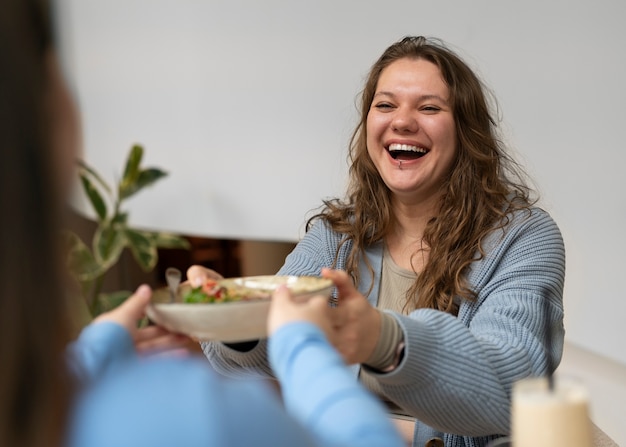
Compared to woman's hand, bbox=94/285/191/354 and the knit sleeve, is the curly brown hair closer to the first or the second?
the knit sleeve

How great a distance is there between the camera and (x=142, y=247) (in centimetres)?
117

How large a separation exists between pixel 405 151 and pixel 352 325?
0.83 metres

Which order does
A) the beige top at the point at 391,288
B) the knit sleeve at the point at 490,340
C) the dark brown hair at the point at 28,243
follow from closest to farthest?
the dark brown hair at the point at 28,243, the knit sleeve at the point at 490,340, the beige top at the point at 391,288

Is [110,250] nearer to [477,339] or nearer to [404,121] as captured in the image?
[477,339]

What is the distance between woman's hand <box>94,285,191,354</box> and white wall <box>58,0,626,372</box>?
1393 millimetres

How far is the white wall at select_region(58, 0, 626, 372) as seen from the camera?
2910mm

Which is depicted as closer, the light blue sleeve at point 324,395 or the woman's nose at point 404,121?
the light blue sleeve at point 324,395

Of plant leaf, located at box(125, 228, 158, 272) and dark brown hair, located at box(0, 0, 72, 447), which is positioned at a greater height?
dark brown hair, located at box(0, 0, 72, 447)

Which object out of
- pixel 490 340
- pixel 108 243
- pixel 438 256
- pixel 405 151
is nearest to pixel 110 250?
pixel 108 243

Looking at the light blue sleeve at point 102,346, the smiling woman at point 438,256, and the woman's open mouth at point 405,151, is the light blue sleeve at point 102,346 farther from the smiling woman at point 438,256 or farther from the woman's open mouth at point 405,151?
the woman's open mouth at point 405,151

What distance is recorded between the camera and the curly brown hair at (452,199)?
174cm

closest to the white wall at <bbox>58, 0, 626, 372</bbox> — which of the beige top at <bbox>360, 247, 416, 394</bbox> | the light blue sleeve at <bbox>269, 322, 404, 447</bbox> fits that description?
the beige top at <bbox>360, 247, 416, 394</bbox>

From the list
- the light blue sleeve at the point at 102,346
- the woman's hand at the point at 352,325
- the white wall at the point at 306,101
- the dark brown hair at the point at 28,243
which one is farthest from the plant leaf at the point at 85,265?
the white wall at the point at 306,101

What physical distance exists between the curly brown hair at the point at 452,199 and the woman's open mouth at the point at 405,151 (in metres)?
0.09
